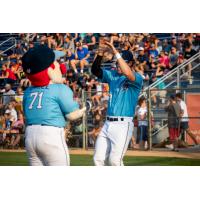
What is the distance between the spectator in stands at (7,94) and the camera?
10.6m

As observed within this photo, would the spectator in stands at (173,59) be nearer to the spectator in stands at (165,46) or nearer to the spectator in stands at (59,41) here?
the spectator in stands at (165,46)

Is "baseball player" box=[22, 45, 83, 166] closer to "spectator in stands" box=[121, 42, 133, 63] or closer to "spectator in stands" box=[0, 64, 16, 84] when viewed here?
"spectator in stands" box=[121, 42, 133, 63]

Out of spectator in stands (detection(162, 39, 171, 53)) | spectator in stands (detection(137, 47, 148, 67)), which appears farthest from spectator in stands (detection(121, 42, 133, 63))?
spectator in stands (detection(162, 39, 171, 53))

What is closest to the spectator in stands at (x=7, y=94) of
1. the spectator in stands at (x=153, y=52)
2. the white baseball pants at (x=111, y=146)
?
the spectator in stands at (x=153, y=52)

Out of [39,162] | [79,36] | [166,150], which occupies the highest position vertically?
[79,36]

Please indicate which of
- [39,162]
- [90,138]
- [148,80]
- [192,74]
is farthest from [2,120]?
[39,162]

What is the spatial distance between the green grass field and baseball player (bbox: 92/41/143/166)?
1174mm

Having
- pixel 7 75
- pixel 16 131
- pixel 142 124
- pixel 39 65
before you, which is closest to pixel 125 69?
pixel 39 65

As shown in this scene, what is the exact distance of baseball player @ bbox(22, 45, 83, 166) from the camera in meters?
5.98

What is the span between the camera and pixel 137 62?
9.77m

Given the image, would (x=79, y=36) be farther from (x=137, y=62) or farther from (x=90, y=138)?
(x=90, y=138)

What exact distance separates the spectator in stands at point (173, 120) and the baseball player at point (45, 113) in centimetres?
504

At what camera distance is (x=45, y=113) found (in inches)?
244
